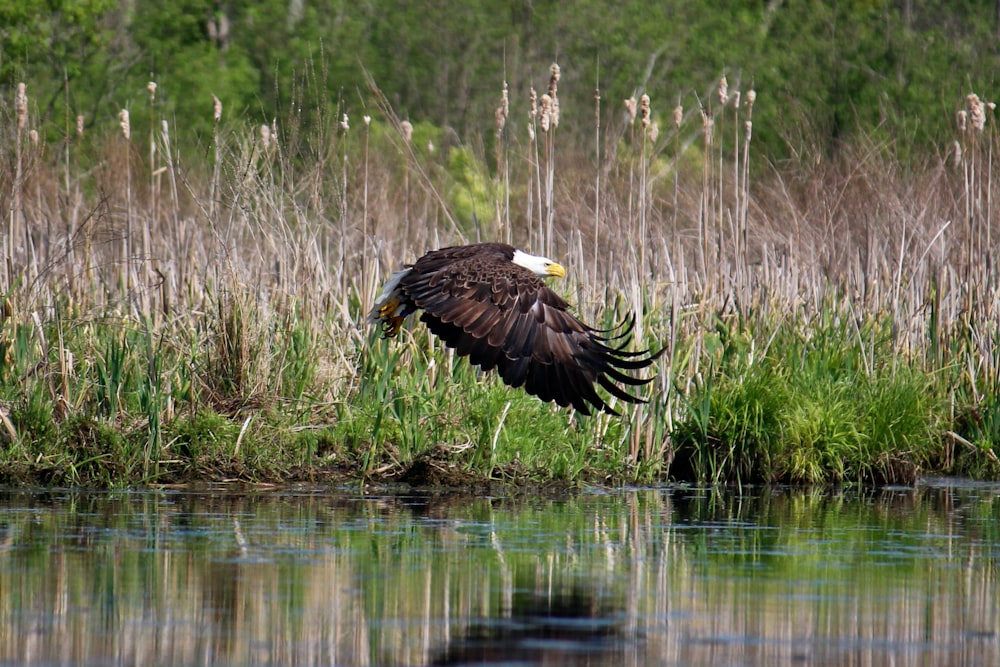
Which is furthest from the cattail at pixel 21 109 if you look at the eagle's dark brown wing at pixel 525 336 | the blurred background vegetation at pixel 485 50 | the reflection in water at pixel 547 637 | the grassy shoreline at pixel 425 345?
the blurred background vegetation at pixel 485 50

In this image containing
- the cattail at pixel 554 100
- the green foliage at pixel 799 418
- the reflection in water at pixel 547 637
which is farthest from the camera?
the green foliage at pixel 799 418

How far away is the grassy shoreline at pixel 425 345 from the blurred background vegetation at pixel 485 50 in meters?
11.6

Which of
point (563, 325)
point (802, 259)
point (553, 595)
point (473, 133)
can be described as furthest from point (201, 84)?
point (553, 595)

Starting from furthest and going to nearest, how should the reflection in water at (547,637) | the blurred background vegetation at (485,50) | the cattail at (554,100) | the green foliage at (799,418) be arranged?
1. the blurred background vegetation at (485,50)
2. the green foliage at (799,418)
3. the cattail at (554,100)
4. the reflection in water at (547,637)

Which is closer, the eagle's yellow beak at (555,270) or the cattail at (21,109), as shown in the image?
the eagle's yellow beak at (555,270)

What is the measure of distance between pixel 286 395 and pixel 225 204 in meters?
1.10

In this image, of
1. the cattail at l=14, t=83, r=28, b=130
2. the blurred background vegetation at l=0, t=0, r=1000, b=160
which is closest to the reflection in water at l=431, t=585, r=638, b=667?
the cattail at l=14, t=83, r=28, b=130

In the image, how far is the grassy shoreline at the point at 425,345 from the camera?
331 inches

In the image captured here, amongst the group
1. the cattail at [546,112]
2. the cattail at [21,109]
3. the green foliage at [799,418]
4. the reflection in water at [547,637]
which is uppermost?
the cattail at [21,109]

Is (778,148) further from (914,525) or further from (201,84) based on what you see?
(914,525)

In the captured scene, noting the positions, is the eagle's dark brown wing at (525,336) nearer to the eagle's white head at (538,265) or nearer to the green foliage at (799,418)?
the eagle's white head at (538,265)

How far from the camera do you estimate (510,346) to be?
24.6ft

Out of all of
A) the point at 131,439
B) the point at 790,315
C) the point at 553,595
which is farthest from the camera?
the point at 790,315

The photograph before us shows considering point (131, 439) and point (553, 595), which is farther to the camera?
point (131, 439)
